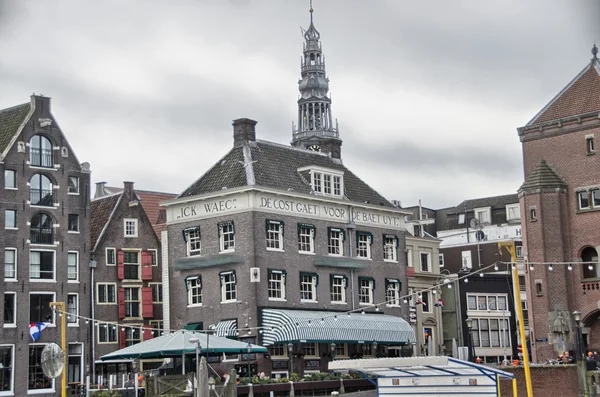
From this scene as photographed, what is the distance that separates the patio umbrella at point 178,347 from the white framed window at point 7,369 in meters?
11.2

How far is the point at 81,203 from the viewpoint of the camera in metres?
60.7

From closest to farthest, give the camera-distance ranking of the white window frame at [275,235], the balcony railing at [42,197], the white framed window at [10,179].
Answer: the white framed window at [10,179] → the white window frame at [275,235] → the balcony railing at [42,197]

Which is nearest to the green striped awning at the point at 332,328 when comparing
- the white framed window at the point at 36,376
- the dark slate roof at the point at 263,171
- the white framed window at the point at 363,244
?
the white framed window at the point at 363,244

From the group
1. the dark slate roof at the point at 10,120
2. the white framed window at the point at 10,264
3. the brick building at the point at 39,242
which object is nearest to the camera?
the brick building at the point at 39,242

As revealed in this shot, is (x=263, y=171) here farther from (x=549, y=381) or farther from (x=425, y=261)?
(x=549, y=381)

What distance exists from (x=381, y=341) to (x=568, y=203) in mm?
13741

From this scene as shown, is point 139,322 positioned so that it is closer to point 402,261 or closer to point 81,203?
point 81,203

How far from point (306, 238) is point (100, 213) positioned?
1383 cm

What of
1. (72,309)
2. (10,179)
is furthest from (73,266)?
(10,179)

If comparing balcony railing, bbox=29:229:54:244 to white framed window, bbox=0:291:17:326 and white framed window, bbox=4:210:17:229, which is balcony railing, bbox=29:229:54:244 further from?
white framed window, bbox=0:291:17:326

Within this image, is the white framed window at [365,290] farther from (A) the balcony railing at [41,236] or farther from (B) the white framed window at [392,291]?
(A) the balcony railing at [41,236]

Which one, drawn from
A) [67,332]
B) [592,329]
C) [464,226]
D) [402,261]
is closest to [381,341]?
[402,261]

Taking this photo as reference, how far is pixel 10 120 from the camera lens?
6025 cm

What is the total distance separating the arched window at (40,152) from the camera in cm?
5866
